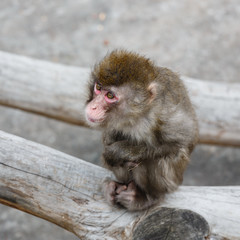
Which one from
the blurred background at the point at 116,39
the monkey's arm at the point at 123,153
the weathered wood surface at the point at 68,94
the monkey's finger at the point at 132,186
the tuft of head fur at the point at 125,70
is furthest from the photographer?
the blurred background at the point at 116,39

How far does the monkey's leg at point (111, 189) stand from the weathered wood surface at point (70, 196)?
55mm

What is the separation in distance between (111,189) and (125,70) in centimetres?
99

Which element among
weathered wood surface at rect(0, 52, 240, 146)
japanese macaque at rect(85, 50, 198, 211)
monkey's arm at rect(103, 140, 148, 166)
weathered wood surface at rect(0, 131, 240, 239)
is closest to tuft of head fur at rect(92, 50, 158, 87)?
japanese macaque at rect(85, 50, 198, 211)

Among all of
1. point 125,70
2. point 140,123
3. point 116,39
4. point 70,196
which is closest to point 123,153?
point 140,123

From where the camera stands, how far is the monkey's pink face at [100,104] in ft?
11.8

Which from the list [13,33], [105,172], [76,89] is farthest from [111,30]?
[105,172]

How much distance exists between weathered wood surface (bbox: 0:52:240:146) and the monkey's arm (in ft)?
5.45

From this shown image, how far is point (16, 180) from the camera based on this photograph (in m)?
3.68

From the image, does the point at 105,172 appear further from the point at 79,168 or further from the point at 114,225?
the point at 114,225

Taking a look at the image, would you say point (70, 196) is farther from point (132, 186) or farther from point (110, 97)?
point (110, 97)

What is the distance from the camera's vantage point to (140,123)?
11.9 ft

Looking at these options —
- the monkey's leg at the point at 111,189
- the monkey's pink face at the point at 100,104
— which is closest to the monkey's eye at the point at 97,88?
the monkey's pink face at the point at 100,104

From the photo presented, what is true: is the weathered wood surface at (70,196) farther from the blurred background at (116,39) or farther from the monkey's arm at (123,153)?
the blurred background at (116,39)

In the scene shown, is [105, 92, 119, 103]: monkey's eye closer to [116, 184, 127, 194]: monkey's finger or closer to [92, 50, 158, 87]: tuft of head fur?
[92, 50, 158, 87]: tuft of head fur
